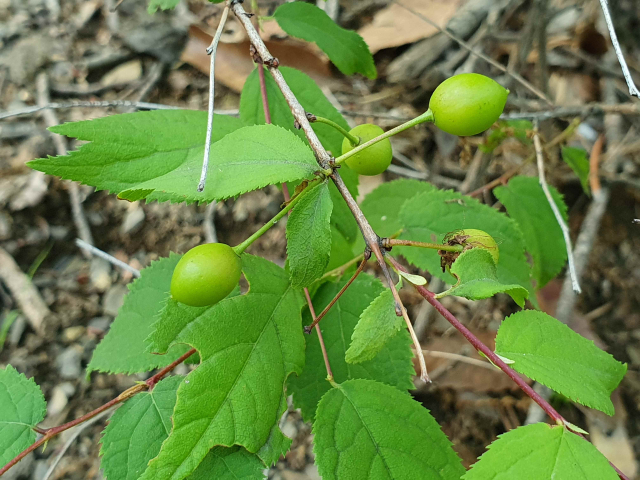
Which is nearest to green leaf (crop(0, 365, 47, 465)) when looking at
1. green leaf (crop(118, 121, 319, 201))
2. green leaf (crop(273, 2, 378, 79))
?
green leaf (crop(118, 121, 319, 201))

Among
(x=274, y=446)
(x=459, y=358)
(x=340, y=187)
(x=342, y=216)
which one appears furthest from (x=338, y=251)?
(x=459, y=358)

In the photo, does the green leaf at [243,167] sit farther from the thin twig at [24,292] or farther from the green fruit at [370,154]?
the thin twig at [24,292]

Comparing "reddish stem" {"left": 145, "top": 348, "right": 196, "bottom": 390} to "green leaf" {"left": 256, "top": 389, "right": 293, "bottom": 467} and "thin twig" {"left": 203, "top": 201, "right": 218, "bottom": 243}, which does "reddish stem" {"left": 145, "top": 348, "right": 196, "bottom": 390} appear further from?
"thin twig" {"left": 203, "top": 201, "right": 218, "bottom": 243}

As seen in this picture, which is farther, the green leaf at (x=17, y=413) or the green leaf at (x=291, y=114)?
the green leaf at (x=291, y=114)

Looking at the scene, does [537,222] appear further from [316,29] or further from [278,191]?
[278,191]

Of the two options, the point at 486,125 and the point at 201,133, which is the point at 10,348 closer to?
the point at 201,133

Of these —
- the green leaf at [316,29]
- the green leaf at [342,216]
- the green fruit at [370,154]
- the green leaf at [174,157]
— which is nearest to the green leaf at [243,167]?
the green leaf at [174,157]
